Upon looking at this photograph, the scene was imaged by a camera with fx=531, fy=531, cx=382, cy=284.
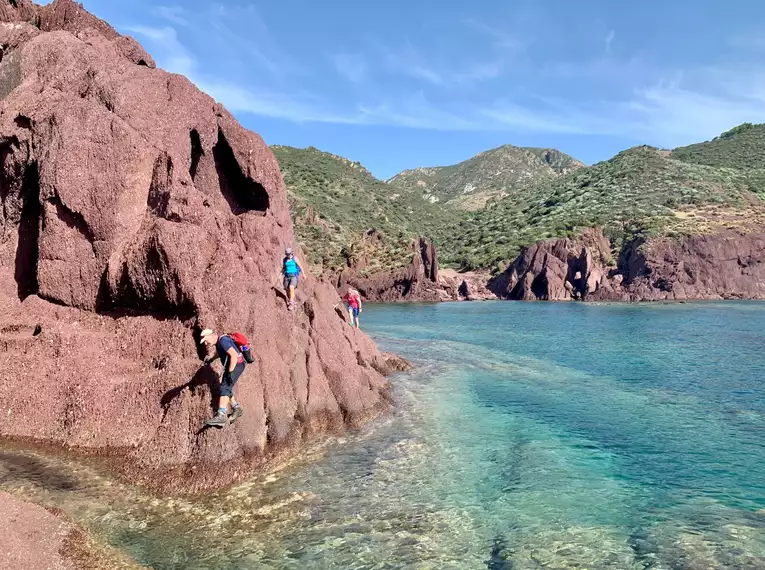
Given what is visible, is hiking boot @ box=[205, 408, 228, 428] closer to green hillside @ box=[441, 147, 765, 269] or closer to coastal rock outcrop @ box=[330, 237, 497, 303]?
coastal rock outcrop @ box=[330, 237, 497, 303]

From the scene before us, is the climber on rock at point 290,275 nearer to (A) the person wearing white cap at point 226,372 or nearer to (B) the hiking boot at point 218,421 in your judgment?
(A) the person wearing white cap at point 226,372

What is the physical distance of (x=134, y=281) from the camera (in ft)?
39.2

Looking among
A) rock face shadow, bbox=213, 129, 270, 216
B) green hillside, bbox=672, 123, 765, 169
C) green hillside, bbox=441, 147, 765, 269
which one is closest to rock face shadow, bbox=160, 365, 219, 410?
rock face shadow, bbox=213, 129, 270, 216

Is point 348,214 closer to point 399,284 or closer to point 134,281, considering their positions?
point 399,284

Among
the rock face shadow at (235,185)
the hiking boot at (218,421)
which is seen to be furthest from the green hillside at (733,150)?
the hiking boot at (218,421)

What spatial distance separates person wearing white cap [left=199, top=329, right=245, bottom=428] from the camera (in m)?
10.7

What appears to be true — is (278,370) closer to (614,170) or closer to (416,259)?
(416,259)

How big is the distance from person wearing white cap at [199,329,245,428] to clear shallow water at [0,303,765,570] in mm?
1439

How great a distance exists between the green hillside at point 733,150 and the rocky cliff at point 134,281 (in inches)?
5238

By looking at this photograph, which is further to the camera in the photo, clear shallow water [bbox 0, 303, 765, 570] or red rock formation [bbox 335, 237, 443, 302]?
red rock formation [bbox 335, 237, 443, 302]

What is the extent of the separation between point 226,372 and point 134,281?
3225 mm

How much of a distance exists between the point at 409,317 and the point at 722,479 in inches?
1702

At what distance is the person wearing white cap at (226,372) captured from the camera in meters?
10.7

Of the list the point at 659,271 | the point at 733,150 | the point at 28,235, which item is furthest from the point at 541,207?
the point at 28,235
